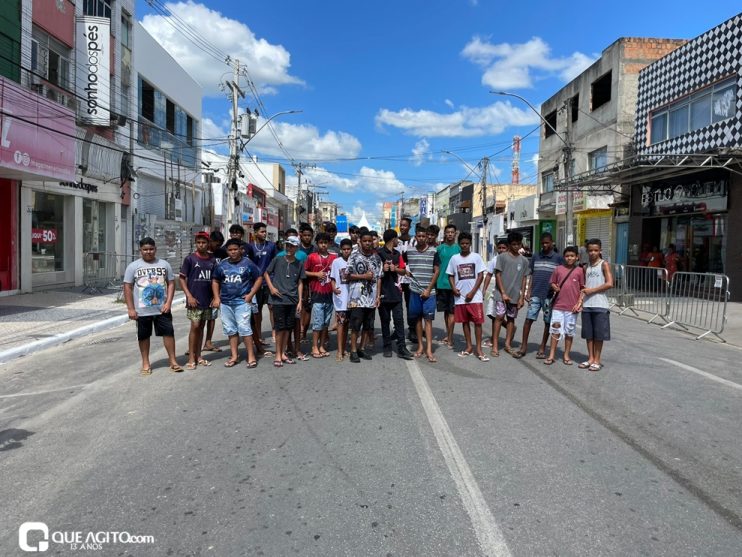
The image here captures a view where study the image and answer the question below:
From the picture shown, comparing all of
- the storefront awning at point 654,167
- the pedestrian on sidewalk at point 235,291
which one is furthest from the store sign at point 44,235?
the storefront awning at point 654,167

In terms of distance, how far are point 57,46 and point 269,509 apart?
743 inches

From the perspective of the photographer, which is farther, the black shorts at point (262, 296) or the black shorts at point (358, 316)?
the black shorts at point (262, 296)

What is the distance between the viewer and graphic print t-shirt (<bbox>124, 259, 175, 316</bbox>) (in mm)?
6711

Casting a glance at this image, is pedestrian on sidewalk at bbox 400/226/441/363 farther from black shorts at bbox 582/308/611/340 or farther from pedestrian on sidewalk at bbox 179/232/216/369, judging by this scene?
pedestrian on sidewalk at bbox 179/232/216/369

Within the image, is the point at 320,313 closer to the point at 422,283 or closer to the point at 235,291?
the point at 235,291

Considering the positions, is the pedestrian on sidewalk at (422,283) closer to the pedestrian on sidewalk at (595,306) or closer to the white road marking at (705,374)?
the pedestrian on sidewalk at (595,306)

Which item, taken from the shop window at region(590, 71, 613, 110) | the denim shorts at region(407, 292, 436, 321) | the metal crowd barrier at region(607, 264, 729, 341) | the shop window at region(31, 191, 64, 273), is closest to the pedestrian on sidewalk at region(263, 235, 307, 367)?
the denim shorts at region(407, 292, 436, 321)

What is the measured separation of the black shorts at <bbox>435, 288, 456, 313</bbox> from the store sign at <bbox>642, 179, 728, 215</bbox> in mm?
13418

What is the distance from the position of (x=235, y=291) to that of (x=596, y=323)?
4.73m

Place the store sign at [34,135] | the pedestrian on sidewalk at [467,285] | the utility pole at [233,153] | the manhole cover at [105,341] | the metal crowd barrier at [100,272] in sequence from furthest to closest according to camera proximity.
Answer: the utility pole at [233,153] < the metal crowd barrier at [100,272] < the store sign at [34,135] < the manhole cover at [105,341] < the pedestrian on sidewalk at [467,285]

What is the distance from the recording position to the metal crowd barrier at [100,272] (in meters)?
17.4

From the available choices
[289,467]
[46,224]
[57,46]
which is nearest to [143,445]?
[289,467]

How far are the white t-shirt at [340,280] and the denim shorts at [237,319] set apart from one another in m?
1.20

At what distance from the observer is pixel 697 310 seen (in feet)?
37.9
